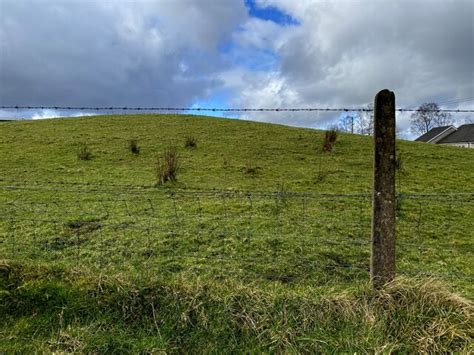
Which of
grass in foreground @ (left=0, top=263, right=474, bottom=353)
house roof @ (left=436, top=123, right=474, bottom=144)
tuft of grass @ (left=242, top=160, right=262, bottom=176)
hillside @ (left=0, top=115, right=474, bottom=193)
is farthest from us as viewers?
house roof @ (left=436, top=123, right=474, bottom=144)

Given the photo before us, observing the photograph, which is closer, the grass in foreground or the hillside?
the grass in foreground

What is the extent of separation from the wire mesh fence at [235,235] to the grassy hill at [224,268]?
0.12 ft

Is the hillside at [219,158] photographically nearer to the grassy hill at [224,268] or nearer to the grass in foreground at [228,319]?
the grassy hill at [224,268]

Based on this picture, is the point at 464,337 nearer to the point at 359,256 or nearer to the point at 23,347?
the point at 359,256

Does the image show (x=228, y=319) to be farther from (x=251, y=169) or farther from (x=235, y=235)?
(x=251, y=169)

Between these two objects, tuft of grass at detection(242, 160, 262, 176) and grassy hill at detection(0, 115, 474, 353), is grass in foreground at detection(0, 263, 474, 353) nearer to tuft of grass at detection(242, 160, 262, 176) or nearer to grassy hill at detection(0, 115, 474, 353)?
grassy hill at detection(0, 115, 474, 353)

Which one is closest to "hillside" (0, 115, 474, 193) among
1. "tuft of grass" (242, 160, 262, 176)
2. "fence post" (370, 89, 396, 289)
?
"tuft of grass" (242, 160, 262, 176)

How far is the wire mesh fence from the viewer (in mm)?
5340

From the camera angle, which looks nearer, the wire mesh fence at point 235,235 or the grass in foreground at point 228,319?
the grass in foreground at point 228,319

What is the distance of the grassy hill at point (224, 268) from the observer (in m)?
3.41

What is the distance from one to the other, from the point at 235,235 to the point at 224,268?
1.43 metres

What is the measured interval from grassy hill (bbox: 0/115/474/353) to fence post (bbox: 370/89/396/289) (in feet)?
0.68

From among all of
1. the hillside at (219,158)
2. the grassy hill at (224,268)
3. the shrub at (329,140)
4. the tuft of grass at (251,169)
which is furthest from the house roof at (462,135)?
the tuft of grass at (251,169)

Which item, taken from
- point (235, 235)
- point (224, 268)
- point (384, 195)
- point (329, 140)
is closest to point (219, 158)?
point (329, 140)
